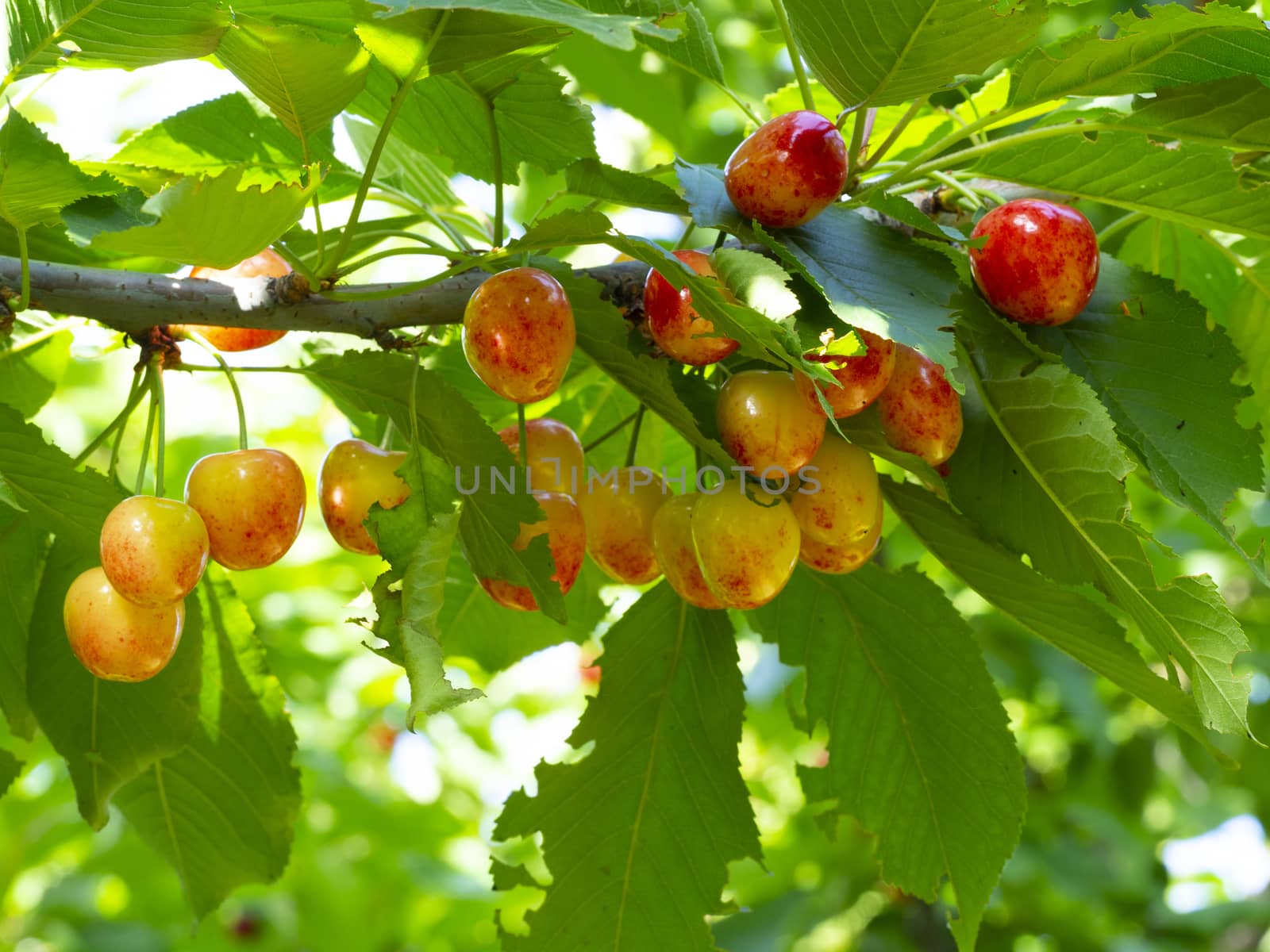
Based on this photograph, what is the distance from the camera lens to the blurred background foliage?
3289mm

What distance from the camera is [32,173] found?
Answer: 44.8 inches

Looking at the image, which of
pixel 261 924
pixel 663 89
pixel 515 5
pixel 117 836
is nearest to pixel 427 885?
pixel 117 836

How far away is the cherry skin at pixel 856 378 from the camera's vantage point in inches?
46.4

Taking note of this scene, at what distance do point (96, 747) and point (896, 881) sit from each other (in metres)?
1.12

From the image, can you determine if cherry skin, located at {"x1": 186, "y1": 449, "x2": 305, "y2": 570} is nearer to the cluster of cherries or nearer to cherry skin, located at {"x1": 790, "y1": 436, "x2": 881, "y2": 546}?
the cluster of cherries

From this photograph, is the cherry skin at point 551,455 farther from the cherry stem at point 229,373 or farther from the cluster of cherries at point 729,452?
the cherry stem at point 229,373

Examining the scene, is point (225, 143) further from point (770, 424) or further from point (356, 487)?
point (770, 424)

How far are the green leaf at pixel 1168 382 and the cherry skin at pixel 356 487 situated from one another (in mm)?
821

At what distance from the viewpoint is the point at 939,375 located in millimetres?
1298

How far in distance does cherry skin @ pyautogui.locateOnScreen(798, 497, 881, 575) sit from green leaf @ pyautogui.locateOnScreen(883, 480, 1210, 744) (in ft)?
0.37

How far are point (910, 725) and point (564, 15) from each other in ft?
3.60

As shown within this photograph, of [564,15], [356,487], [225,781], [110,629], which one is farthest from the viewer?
[225,781]

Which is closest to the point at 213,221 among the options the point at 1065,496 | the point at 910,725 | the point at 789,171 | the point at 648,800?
the point at 789,171

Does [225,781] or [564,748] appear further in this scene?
[564,748]
